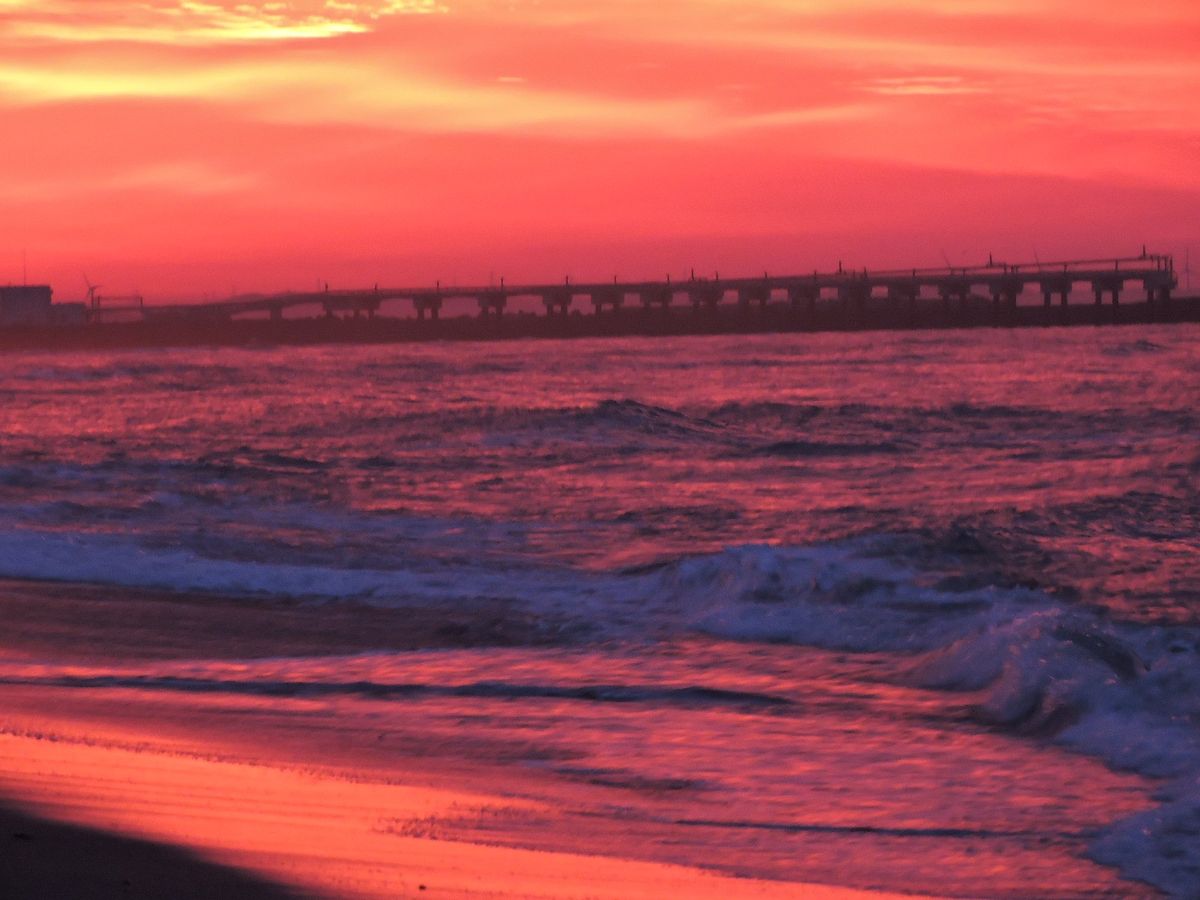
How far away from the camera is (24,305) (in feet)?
319

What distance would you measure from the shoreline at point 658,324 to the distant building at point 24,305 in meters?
9.20

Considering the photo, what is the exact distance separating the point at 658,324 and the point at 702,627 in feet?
264

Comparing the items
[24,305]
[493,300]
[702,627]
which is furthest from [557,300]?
[702,627]

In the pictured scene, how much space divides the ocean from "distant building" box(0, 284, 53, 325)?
Answer: 264 ft

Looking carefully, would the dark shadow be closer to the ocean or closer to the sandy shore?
the sandy shore

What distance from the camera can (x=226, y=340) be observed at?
8506 centimetres

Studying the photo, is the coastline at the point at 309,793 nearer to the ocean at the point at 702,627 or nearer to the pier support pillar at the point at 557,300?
the ocean at the point at 702,627

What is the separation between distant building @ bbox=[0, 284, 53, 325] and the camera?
97312mm

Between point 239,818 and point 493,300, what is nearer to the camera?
point 239,818

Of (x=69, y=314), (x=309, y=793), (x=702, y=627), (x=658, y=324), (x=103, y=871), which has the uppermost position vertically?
(x=69, y=314)

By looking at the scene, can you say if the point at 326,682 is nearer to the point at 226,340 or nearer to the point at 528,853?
the point at 528,853

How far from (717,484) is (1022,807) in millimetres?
11591

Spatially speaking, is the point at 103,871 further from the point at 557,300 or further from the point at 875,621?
the point at 557,300

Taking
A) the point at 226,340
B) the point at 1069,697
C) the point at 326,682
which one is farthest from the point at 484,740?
the point at 226,340
